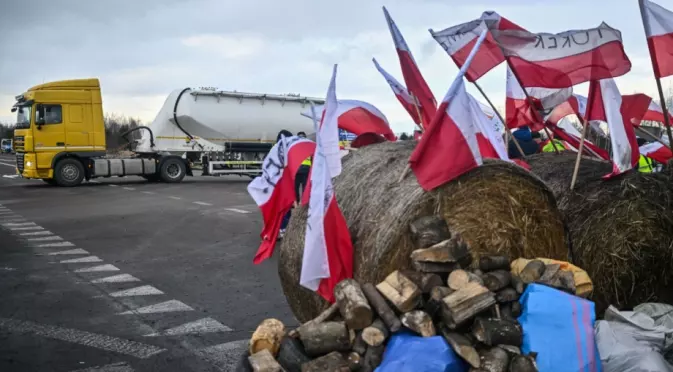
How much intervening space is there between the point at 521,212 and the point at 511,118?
3.66 metres

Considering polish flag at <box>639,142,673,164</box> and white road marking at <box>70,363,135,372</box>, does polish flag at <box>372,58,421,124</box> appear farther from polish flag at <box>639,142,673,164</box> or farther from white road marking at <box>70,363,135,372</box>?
white road marking at <box>70,363,135,372</box>

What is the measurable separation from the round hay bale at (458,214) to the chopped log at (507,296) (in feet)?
1.59

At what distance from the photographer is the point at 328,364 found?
10.6 ft

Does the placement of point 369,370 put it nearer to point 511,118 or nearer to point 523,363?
point 523,363

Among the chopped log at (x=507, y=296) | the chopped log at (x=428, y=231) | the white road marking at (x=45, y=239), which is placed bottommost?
the white road marking at (x=45, y=239)

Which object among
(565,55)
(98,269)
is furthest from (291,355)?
(98,269)

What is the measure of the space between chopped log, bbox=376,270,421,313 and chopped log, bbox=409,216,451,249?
10.8 inches

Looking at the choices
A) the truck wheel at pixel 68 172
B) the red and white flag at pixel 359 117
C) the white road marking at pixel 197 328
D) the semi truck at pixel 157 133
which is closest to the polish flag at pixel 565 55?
the red and white flag at pixel 359 117

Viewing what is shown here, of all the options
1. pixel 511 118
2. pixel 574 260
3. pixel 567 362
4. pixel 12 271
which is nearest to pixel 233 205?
pixel 12 271

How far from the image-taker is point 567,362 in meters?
3.36

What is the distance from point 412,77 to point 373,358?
3.32 meters

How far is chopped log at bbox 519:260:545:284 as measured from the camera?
12.2 feet

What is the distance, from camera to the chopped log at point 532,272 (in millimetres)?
3711

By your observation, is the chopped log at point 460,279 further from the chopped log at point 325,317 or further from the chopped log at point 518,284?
the chopped log at point 325,317
